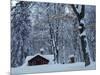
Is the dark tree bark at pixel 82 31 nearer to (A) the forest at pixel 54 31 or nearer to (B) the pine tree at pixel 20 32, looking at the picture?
(A) the forest at pixel 54 31

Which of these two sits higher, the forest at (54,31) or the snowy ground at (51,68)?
the forest at (54,31)

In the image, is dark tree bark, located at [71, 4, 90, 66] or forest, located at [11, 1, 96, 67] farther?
dark tree bark, located at [71, 4, 90, 66]

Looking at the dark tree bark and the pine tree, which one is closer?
the pine tree

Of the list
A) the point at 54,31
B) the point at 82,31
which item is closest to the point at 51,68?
the point at 54,31

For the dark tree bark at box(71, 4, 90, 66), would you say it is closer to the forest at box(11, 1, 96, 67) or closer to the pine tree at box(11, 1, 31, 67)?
the forest at box(11, 1, 96, 67)

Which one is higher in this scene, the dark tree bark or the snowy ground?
the dark tree bark

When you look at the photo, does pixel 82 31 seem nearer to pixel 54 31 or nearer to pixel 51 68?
pixel 54 31

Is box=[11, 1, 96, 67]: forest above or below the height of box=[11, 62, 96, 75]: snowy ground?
above

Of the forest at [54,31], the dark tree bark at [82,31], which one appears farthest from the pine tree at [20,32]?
the dark tree bark at [82,31]

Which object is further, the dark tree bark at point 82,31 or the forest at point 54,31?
the dark tree bark at point 82,31

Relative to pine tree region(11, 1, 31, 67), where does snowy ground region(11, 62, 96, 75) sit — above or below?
below

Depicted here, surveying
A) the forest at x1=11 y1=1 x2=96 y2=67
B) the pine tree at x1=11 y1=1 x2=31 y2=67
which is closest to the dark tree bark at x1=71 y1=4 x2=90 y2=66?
the forest at x1=11 y1=1 x2=96 y2=67

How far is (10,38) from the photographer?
1644 millimetres
